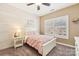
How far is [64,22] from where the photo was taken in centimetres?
106

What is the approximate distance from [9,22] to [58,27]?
31.3 inches

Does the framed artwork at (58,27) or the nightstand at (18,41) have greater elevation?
the framed artwork at (58,27)

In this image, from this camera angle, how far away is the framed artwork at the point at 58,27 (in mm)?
1051

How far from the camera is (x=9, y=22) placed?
1.01 metres

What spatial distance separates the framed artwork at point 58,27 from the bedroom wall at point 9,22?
376mm

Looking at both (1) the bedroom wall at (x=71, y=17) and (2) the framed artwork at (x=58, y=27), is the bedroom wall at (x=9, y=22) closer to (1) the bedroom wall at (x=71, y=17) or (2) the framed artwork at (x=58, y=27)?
(2) the framed artwork at (x=58, y=27)

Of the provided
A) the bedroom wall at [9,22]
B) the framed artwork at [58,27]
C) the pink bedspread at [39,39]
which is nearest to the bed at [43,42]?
the pink bedspread at [39,39]

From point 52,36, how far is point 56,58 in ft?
1.17

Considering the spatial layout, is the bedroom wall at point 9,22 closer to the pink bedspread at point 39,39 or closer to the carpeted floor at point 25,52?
the carpeted floor at point 25,52

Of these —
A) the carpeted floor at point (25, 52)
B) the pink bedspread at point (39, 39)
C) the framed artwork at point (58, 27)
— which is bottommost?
the carpeted floor at point (25, 52)

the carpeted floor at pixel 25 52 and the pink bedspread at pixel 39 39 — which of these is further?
the pink bedspread at pixel 39 39

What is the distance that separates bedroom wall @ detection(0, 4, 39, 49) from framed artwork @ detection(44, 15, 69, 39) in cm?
38

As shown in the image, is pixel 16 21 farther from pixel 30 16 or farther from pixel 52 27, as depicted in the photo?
pixel 52 27

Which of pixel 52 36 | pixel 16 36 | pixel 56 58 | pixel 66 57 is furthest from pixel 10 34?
pixel 66 57
